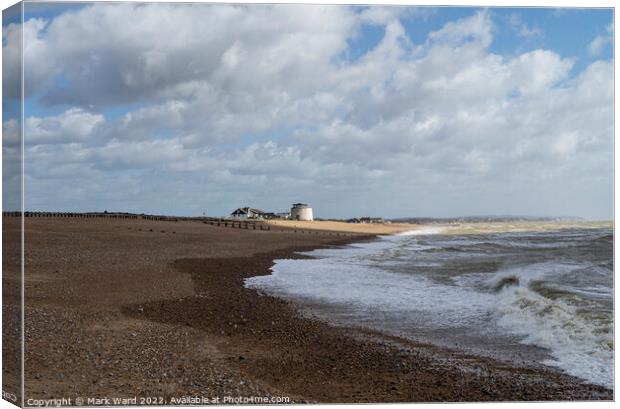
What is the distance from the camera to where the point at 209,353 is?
6402 millimetres

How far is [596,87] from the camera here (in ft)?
20.7

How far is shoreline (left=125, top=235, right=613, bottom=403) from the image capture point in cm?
560

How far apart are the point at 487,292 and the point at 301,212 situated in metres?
4.81

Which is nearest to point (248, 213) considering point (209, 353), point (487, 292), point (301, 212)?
point (301, 212)

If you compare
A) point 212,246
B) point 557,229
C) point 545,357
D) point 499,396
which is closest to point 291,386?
point 499,396

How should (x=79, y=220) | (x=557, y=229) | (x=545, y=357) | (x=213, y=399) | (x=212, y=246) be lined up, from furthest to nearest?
(x=212, y=246), (x=79, y=220), (x=557, y=229), (x=545, y=357), (x=213, y=399)

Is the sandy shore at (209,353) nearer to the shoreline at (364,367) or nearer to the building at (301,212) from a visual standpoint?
the shoreline at (364,367)

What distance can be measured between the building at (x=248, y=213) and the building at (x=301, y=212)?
477 millimetres

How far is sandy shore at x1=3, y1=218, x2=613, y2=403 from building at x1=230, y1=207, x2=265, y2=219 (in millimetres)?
1411

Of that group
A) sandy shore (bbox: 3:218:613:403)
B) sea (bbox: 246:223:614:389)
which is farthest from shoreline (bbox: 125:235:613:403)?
sea (bbox: 246:223:614:389)

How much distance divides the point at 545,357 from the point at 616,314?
93 cm

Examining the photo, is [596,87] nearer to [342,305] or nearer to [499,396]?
[499,396]

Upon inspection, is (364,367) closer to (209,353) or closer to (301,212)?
(209,353)

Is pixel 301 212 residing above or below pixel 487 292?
above
